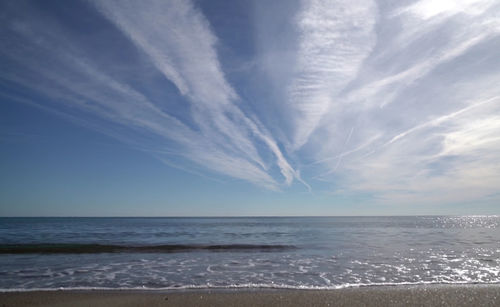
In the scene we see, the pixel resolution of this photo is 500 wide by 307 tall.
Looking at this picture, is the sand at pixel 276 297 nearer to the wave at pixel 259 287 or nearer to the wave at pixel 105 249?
the wave at pixel 259 287

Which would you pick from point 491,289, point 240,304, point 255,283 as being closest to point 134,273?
point 255,283

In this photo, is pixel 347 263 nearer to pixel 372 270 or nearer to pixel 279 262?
pixel 372 270

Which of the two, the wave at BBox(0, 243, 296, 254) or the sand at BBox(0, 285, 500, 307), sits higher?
the sand at BBox(0, 285, 500, 307)

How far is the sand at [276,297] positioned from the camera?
705 cm

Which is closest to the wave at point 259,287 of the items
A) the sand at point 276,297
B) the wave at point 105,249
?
the sand at point 276,297

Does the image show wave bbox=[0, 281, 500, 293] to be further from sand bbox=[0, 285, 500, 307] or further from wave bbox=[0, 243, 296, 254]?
wave bbox=[0, 243, 296, 254]

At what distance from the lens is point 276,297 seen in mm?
7504

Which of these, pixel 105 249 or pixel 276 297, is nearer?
pixel 276 297

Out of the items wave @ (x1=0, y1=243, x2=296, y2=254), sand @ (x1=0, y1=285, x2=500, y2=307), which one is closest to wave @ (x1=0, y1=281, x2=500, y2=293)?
sand @ (x1=0, y1=285, x2=500, y2=307)

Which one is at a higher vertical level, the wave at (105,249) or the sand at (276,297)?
the sand at (276,297)

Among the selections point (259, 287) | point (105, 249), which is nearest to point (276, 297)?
point (259, 287)

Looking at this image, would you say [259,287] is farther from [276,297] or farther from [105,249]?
[105,249]

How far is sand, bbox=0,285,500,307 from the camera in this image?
705 centimetres

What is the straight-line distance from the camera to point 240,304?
23.0ft
